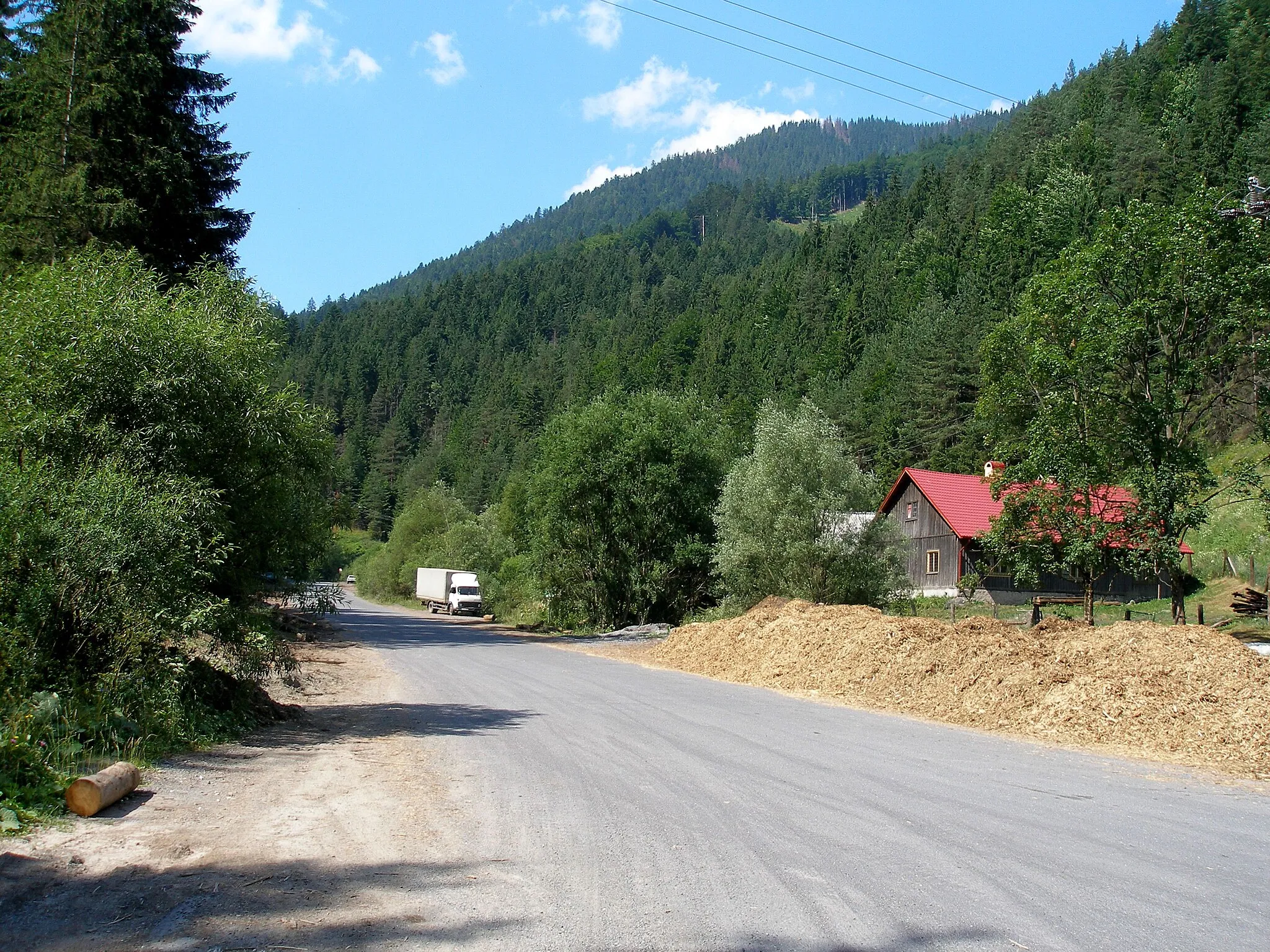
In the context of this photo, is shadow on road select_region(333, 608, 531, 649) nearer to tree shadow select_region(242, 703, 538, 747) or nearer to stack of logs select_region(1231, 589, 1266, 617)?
tree shadow select_region(242, 703, 538, 747)

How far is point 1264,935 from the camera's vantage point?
4.71 meters

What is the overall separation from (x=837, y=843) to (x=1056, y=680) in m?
8.36

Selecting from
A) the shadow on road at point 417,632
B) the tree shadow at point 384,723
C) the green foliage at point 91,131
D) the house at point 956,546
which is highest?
the green foliage at point 91,131

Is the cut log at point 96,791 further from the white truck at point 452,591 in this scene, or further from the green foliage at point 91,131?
the white truck at point 452,591

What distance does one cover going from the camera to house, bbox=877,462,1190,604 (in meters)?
42.4

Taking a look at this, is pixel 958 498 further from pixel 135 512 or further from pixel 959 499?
pixel 135 512

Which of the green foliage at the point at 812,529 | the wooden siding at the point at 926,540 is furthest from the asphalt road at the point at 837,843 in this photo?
the wooden siding at the point at 926,540

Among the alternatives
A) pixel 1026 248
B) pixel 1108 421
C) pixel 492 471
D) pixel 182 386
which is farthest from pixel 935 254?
pixel 182 386

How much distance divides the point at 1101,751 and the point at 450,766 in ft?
26.2

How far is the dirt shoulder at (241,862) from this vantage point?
4.57 m

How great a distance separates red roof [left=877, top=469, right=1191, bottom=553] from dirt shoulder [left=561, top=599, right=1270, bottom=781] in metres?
25.5

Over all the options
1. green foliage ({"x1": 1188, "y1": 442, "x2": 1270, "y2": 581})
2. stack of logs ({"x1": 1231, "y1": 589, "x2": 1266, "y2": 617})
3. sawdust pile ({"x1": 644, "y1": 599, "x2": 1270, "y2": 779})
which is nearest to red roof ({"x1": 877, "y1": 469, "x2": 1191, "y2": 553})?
green foliage ({"x1": 1188, "y1": 442, "x2": 1270, "y2": 581})

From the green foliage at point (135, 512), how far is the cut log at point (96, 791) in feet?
0.86

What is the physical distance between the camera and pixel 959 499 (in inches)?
1783
